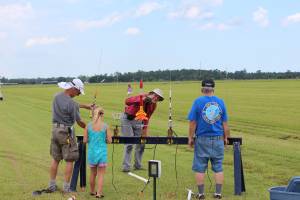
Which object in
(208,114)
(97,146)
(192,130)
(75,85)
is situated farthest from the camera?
(75,85)

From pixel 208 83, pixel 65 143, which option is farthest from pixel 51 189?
pixel 208 83

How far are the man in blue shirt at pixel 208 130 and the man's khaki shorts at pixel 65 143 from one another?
1.99 metres

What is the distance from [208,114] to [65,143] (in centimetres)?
246

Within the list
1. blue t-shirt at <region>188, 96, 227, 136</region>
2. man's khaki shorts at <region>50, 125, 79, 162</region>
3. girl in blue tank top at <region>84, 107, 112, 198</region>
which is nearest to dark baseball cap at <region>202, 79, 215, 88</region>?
blue t-shirt at <region>188, 96, 227, 136</region>

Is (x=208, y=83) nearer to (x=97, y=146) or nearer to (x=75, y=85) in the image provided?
(x=97, y=146)

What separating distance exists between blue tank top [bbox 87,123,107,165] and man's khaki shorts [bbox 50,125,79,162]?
35cm

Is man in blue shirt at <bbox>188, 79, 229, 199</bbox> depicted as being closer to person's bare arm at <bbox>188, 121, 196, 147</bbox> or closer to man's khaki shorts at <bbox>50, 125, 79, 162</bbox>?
person's bare arm at <bbox>188, 121, 196, 147</bbox>

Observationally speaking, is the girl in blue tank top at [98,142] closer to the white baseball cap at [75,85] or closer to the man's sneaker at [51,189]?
the white baseball cap at [75,85]

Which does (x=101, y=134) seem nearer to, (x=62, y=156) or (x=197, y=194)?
(x=62, y=156)

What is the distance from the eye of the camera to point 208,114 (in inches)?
328

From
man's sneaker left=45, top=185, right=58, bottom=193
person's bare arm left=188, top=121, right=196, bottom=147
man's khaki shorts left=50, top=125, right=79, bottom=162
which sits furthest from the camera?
man's sneaker left=45, top=185, right=58, bottom=193

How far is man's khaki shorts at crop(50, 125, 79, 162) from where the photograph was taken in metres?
8.92

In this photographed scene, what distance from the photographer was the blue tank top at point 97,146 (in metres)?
8.73

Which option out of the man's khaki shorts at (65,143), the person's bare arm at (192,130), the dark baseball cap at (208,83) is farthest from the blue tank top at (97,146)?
the dark baseball cap at (208,83)
